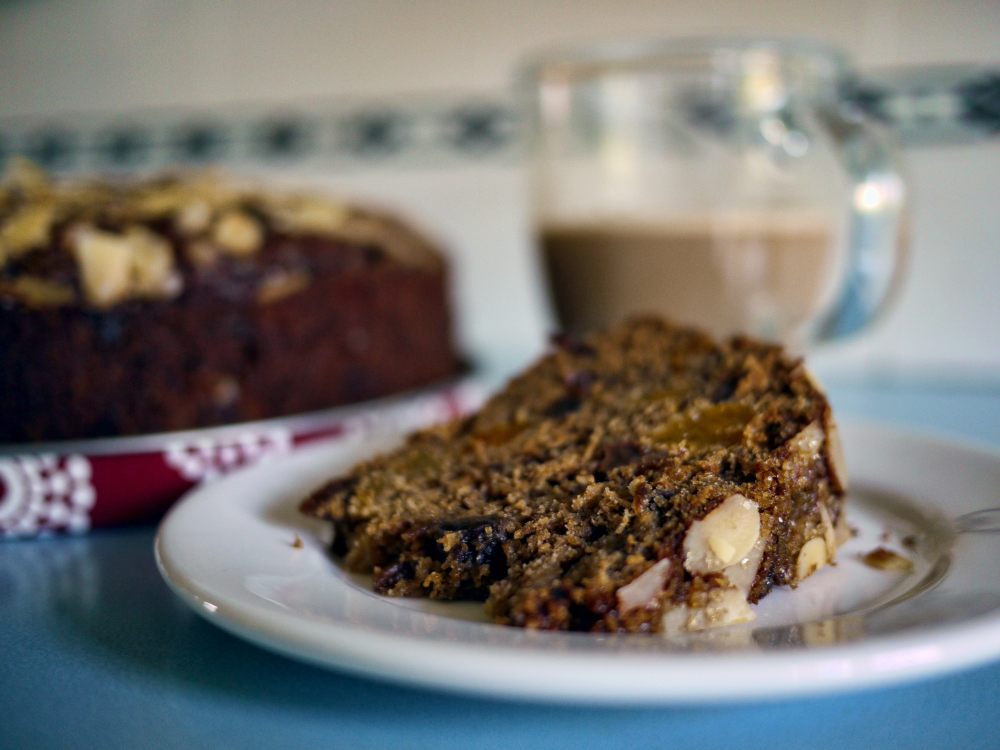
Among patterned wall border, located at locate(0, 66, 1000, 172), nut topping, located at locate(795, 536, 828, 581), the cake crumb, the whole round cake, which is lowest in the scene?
the cake crumb

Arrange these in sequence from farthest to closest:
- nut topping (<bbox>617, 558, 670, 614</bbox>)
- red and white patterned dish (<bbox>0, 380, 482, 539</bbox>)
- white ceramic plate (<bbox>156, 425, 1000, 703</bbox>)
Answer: red and white patterned dish (<bbox>0, 380, 482, 539</bbox>)
nut topping (<bbox>617, 558, 670, 614</bbox>)
white ceramic plate (<bbox>156, 425, 1000, 703</bbox>)

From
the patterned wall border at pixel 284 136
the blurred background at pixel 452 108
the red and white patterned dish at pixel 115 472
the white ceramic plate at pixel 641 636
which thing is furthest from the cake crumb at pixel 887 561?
the patterned wall border at pixel 284 136

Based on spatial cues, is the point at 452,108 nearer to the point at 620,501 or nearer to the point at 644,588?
the point at 620,501

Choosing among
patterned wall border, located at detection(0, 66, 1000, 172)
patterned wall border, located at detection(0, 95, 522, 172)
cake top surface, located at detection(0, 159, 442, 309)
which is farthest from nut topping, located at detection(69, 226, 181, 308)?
patterned wall border, located at detection(0, 95, 522, 172)

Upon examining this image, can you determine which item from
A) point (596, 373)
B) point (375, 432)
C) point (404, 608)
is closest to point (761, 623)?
point (404, 608)

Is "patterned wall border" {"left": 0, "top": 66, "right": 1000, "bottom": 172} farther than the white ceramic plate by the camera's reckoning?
Yes

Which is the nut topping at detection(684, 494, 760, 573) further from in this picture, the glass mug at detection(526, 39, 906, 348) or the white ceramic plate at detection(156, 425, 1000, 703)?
the glass mug at detection(526, 39, 906, 348)

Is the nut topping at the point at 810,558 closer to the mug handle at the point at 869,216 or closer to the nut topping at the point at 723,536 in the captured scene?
the nut topping at the point at 723,536
